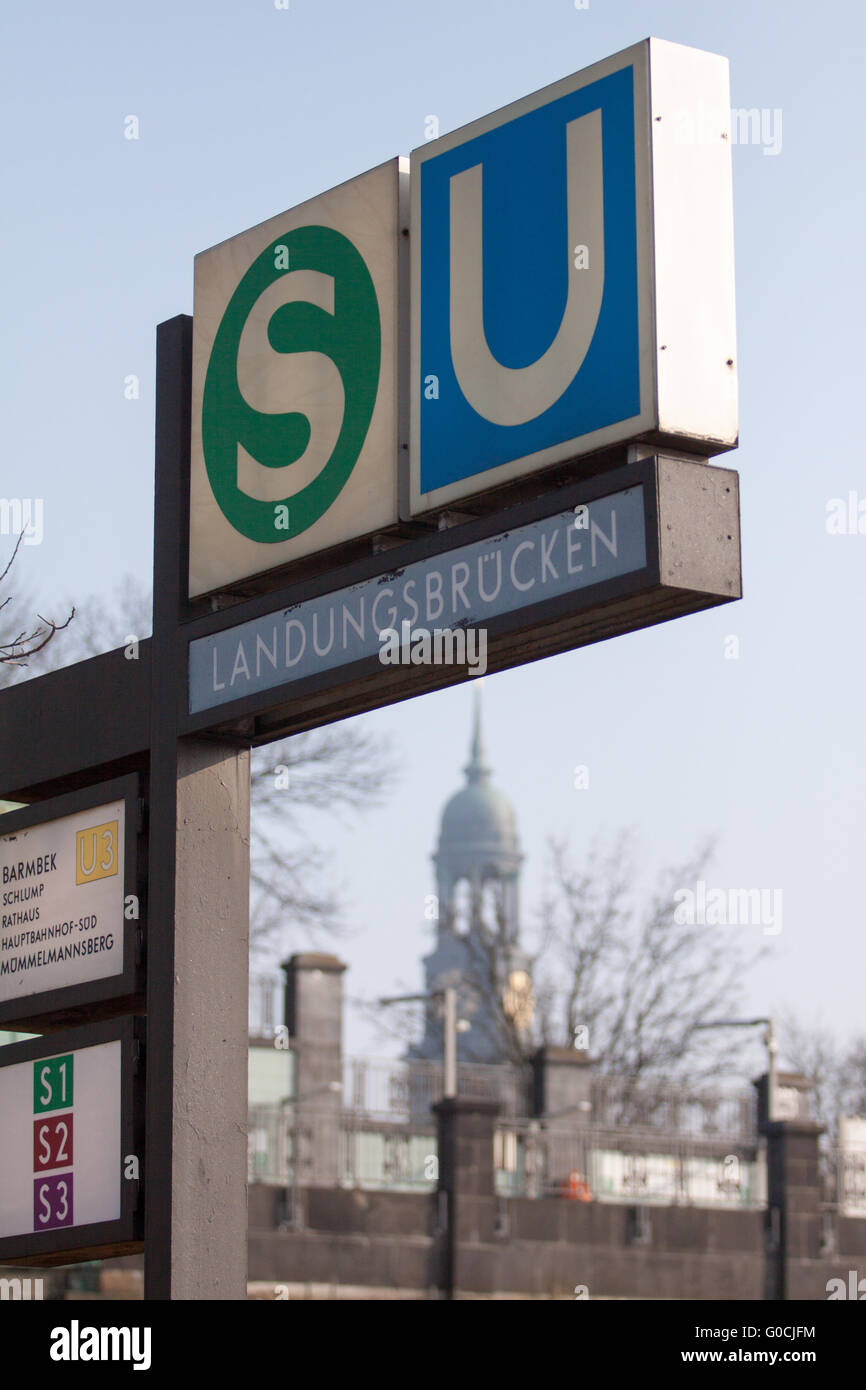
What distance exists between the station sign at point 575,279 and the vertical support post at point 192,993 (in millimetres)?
1265

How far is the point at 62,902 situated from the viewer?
8.27m

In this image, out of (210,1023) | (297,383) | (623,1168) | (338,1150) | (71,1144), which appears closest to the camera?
(210,1023)

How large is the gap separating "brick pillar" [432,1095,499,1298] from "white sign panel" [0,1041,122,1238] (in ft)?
57.1

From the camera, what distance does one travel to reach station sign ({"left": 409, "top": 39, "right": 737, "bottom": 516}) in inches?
258

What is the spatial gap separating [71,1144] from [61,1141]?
0.21 ft

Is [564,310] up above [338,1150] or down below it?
above

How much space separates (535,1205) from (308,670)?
20245 millimetres

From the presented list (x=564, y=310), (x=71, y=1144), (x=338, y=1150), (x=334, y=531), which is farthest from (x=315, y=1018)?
(x=564, y=310)

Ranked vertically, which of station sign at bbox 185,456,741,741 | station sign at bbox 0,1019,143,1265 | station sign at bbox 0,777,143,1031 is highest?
station sign at bbox 185,456,741,741

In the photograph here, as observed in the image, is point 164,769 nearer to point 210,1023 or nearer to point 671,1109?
point 210,1023

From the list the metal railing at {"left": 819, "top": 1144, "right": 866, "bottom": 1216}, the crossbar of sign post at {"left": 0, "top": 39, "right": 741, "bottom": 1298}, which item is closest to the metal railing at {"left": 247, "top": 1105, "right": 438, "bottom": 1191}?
the metal railing at {"left": 819, "top": 1144, "right": 866, "bottom": 1216}

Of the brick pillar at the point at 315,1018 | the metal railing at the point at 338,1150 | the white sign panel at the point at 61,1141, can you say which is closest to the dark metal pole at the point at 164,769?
the white sign panel at the point at 61,1141

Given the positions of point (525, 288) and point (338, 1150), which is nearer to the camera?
point (525, 288)

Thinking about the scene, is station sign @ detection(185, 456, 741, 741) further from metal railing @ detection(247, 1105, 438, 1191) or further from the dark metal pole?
metal railing @ detection(247, 1105, 438, 1191)
